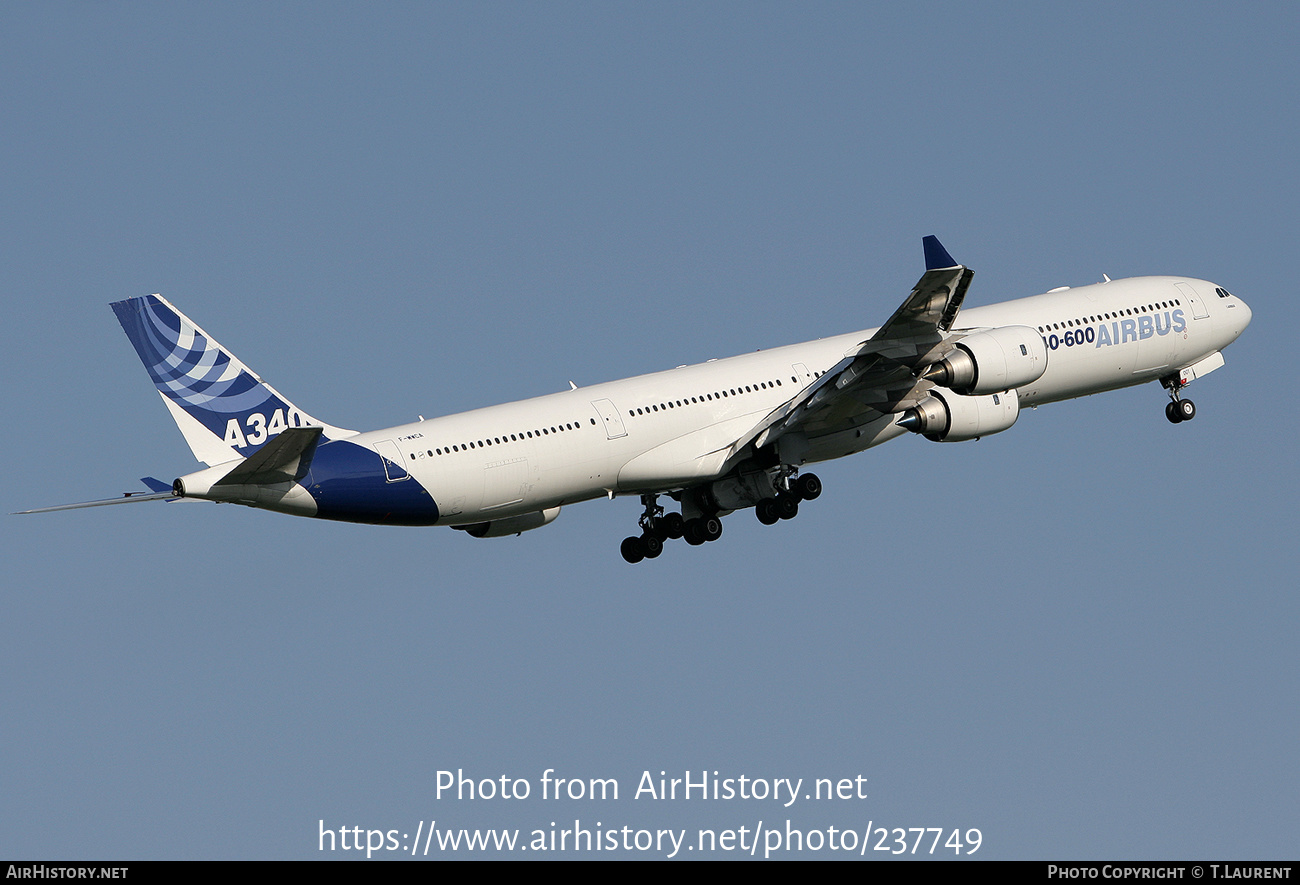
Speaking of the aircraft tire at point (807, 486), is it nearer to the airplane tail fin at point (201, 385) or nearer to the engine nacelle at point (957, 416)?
the engine nacelle at point (957, 416)

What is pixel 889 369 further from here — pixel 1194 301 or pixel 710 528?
pixel 1194 301

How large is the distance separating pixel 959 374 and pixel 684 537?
9.28 meters

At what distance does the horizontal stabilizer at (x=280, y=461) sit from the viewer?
36.4 meters

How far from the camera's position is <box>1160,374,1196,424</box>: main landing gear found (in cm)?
5131

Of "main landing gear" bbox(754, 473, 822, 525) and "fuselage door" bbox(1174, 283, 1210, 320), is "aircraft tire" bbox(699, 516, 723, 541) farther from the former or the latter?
"fuselage door" bbox(1174, 283, 1210, 320)

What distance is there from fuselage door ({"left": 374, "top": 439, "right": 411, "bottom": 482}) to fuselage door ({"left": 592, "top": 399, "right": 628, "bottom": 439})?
17.7 ft

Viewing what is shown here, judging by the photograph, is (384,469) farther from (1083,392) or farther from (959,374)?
(1083,392)

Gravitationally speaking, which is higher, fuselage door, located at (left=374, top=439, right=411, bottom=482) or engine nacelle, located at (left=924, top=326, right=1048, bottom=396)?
engine nacelle, located at (left=924, top=326, right=1048, bottom=396)

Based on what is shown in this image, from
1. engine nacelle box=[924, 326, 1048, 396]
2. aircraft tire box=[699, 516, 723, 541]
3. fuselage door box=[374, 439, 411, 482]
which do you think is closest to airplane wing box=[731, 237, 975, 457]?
engine nacelle box=[924, 326, 1048, 396]

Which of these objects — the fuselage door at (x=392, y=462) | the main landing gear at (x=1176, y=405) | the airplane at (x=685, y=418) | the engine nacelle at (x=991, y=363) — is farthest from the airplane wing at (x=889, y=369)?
the main landing gear at (x=1176, y=405)

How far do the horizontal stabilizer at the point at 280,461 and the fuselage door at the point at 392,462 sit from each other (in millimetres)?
1759

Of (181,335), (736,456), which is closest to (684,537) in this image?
(736,456)

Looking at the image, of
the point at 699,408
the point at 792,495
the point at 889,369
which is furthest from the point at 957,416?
the point at 699,408
